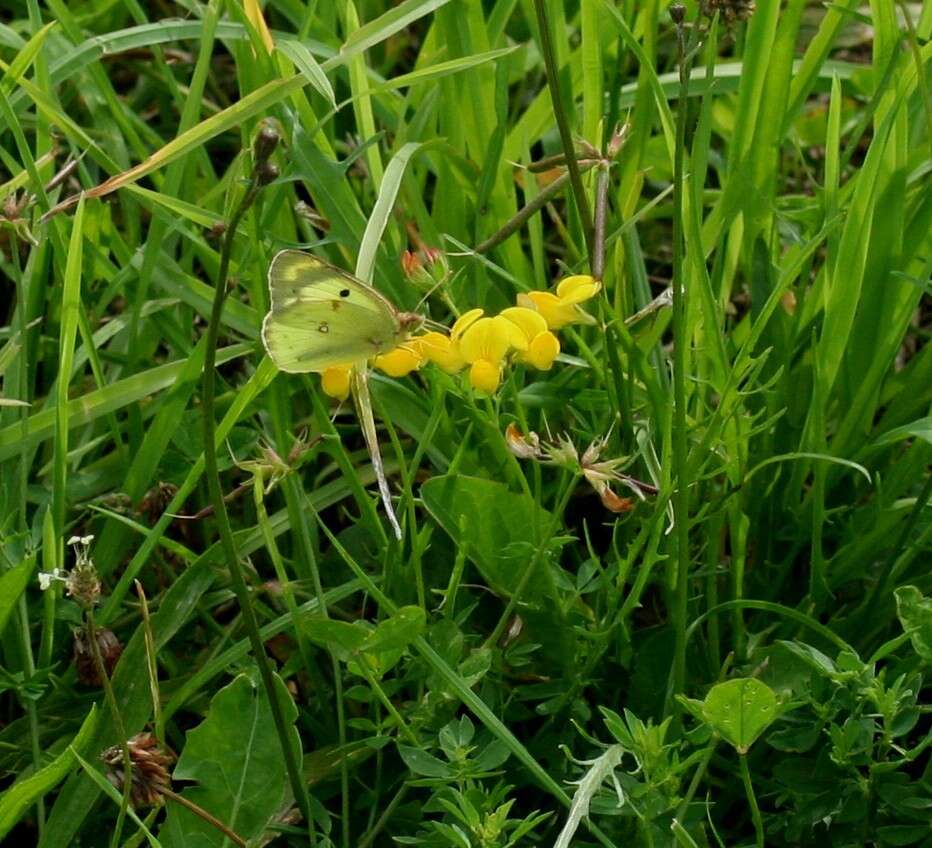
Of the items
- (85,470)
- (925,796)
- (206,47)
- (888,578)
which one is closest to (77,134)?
(206,47)

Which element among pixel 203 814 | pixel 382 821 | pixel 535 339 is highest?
pixel 535 339

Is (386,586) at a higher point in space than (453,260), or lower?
lower

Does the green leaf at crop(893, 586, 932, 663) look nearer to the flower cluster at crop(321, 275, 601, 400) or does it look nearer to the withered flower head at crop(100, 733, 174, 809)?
the flower cluster at crop(321, 275, 601, 400)

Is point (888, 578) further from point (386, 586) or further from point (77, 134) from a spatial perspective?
point (77, 134)

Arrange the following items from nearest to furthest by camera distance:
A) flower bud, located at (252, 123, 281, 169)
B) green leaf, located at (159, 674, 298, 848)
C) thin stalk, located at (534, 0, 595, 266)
A: flower bud, located at (252, 123, 281, 169), thin stalk, located at (534, 0, 595, 266), green leaf, located at (159, 674, 298, 848)

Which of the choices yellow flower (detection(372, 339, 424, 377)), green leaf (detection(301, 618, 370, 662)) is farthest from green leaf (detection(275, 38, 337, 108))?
green leaf (detection(301, 618, 370, 662))

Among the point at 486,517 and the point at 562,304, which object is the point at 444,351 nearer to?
the point at 562,304

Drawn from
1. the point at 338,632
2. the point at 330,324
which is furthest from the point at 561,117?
the point at 338,632
